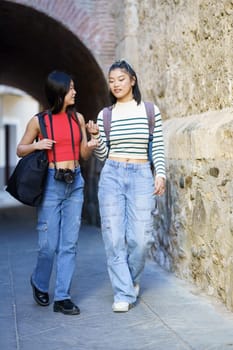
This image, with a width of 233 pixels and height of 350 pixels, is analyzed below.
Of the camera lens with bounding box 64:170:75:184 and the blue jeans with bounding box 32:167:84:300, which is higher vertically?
the camera lens with bounding box 64:170:75:184

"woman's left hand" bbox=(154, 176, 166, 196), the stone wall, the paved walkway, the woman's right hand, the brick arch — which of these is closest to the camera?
the paved walkway

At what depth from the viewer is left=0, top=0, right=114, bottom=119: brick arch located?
27.8ft

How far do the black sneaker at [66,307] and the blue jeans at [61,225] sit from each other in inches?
1.2

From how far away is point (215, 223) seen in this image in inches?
188

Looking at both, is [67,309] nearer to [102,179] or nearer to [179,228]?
[102,179]

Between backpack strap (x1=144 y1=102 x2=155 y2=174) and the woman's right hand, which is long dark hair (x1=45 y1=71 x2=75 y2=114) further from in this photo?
backpack strap (x1=144 y1=102 x2=155 y2=174)

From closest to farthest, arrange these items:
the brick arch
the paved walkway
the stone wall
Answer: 1. the paved walkway
2. the stone wall
3. the brick arch

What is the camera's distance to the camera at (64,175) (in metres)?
4.43

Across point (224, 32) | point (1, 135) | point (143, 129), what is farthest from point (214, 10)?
point (1, 135)

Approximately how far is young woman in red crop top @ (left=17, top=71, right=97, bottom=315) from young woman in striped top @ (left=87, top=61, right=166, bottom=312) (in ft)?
0.57

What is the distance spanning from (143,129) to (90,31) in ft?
14.0

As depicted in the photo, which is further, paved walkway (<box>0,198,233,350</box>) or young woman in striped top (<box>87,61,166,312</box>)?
young woman in striped top (<box>87,61,166,312</box>)

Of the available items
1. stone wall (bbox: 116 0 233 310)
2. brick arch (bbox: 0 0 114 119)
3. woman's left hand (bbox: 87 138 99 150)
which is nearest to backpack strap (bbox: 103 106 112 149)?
woman's left hand (bbox: 87 138 99 150)

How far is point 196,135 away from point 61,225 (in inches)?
48.2
